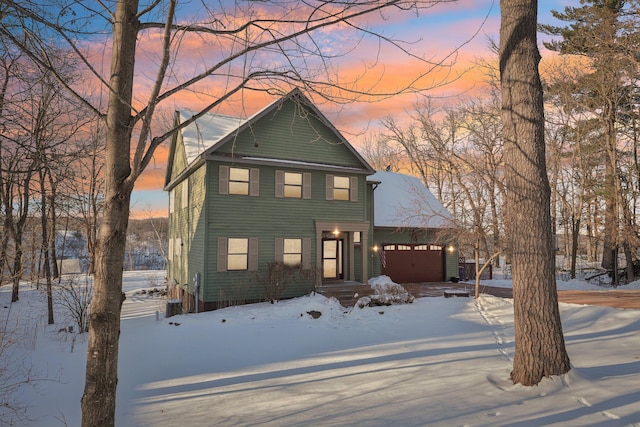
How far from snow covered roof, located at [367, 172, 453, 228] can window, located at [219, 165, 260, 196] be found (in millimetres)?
7154

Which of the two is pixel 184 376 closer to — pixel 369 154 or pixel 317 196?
pixel 317 196

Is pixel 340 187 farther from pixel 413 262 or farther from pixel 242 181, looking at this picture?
pixel 413 262

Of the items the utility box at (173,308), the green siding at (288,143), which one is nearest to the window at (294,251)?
the green siding at (288,143)

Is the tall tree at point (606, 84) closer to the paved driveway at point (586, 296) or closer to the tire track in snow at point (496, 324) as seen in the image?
the paved driveway at point (586, 296)

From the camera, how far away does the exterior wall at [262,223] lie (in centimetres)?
1513

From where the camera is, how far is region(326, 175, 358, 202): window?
18.0 meters

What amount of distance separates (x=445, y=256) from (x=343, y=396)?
18.9 metres

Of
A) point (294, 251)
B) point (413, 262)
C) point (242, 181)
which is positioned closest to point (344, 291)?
point (294, 251)

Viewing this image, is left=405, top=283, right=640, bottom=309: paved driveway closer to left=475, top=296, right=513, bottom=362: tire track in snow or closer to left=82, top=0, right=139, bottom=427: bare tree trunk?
left=475, top=296, right=513, bottom=362: tire track in snow

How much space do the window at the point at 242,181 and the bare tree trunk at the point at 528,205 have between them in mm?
11361

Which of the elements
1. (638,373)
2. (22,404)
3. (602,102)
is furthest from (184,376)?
(602,102)

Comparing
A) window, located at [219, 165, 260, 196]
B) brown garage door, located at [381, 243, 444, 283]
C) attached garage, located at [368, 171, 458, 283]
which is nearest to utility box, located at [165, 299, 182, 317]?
window, located at [219, 165, 260, 196]

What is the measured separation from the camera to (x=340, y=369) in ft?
24.5

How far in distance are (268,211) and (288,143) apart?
310 cm
